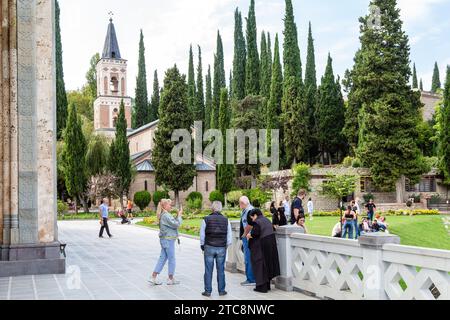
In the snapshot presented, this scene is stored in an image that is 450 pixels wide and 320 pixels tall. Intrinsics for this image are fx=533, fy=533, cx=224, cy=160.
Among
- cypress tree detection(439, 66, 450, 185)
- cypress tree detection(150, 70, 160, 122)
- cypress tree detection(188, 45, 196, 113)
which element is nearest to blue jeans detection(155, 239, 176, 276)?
cypress tree detection(439, 66, 450, 185)

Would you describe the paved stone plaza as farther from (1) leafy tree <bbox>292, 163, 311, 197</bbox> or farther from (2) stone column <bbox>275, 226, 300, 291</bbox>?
(1) leafy tree <bbox>292, 163, 311, 197</bbox>

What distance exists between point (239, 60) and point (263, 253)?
187 feet

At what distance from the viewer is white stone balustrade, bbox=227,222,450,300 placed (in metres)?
6.33

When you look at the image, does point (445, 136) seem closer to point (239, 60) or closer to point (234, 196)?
point (234, 196)

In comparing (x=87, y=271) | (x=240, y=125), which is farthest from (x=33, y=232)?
(x=240, y=125)

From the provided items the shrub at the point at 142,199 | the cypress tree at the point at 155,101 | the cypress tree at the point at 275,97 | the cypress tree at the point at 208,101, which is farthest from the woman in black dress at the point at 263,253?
the cypress tree at the point at 155,101

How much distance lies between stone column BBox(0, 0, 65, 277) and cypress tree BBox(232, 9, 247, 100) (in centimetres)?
4864

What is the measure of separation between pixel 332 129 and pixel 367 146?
1086 cm

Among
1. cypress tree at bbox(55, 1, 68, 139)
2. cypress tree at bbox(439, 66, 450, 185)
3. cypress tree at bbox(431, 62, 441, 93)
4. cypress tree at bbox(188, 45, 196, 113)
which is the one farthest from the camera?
cypress tree at bbox(431, 62, 441, 93)

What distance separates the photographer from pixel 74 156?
139ft

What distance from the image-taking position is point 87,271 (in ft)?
39.7

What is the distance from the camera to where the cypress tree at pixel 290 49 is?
177ft

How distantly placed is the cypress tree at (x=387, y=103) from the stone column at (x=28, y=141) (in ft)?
111
